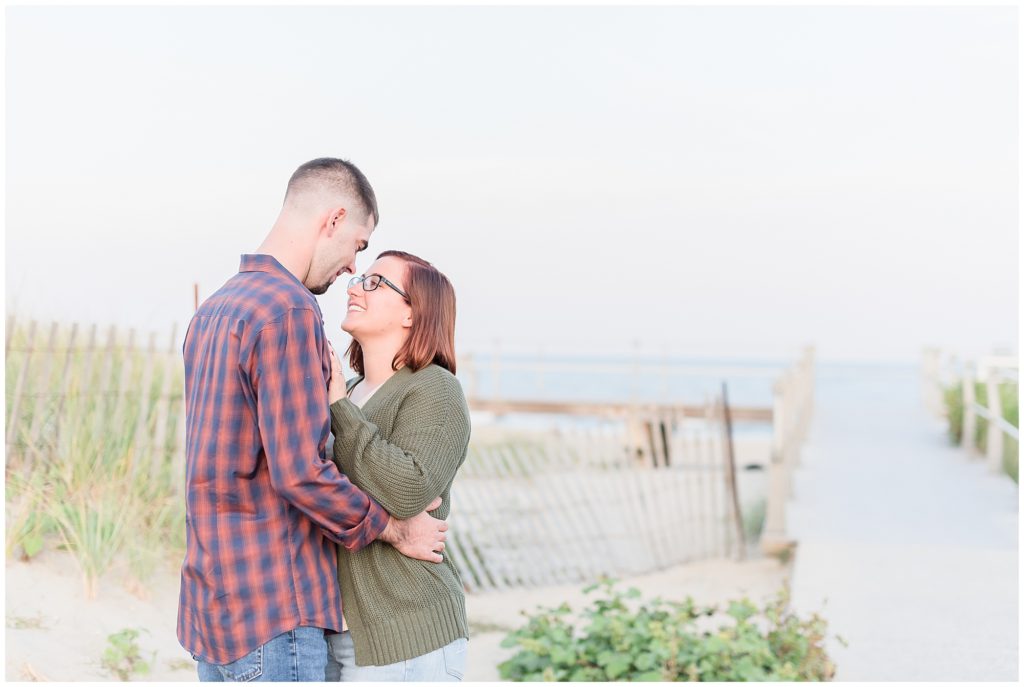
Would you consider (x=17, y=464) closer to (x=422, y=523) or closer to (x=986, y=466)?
(x=422, y=523)

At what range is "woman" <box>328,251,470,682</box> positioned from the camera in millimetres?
2240

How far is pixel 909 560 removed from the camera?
289 inches

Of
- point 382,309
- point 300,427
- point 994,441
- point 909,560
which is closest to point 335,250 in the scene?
point 382,309

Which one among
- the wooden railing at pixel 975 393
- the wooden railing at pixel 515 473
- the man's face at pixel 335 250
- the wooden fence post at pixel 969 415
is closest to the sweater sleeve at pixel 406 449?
the man's face at pixel 335 250

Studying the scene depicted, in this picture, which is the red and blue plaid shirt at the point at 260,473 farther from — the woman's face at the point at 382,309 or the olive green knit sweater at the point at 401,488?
the woman's face at the point at 382,309

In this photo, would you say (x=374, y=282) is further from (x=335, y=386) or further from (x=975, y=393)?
(x=975, y=393)

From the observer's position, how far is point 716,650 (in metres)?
4.73

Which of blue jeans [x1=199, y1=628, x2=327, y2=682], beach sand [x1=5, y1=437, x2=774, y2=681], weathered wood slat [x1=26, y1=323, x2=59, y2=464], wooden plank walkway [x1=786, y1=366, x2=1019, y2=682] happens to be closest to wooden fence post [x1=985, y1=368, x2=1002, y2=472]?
wooden plank walkway [x1=786, y1=366, x2=1019, y2=682]

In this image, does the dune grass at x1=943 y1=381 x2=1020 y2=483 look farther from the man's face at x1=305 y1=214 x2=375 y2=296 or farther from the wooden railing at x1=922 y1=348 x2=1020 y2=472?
the man's face at x1=305 y1=214 x2=375 y2=296

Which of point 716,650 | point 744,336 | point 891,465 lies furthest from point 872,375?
point 716,650

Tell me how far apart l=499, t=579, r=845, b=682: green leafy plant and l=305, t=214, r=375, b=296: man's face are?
276cm

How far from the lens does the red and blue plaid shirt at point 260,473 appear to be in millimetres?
2119

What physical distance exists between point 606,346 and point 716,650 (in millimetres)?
18113

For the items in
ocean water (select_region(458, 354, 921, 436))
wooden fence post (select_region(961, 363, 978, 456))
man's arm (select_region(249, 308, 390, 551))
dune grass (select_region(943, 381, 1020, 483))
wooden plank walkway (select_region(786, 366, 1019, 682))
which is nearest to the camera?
man's arm (select_region(249, 308, 390, 551))
